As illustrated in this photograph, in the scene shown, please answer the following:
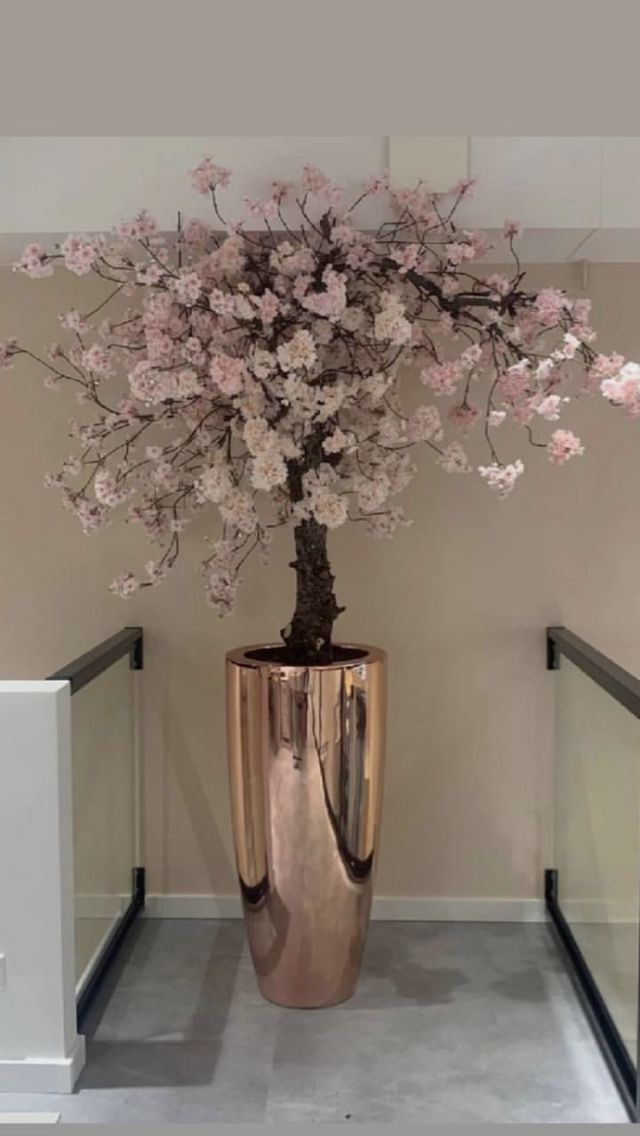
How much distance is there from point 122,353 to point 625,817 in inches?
72.9

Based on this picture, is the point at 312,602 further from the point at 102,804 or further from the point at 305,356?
the point at 102,804

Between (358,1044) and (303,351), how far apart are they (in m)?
1.78

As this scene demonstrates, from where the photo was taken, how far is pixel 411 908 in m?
3.61

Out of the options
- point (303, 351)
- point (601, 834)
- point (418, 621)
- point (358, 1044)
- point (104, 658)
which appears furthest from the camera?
point (418, 621)

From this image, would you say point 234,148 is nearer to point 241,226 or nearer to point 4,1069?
point 241,226

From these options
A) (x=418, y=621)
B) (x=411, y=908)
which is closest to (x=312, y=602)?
(x=418, y=621)

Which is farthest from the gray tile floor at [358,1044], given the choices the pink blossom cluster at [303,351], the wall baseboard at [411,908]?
the pink blossom cluster at [303,351]

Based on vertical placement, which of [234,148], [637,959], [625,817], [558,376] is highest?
[234,148]

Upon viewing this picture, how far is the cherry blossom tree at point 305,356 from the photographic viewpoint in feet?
8.56

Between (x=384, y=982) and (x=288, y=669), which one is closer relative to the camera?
(x=288, y=669)

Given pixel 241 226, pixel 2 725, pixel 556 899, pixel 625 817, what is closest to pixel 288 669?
pixel 2 725

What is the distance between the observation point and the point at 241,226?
110 inches

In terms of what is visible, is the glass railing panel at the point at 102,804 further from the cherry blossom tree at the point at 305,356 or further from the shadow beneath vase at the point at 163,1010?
the cherry blossom tree at the point at 305,356

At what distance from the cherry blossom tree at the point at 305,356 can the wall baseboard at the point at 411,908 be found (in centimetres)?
111
